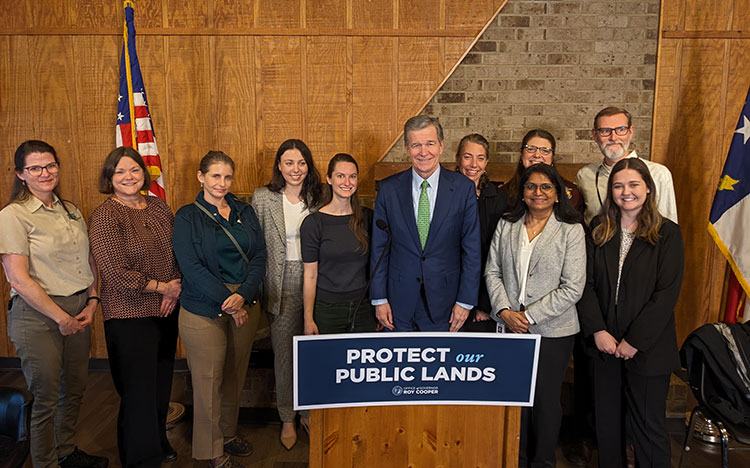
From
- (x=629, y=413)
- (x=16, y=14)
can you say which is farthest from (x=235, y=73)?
(x=629, y=413)

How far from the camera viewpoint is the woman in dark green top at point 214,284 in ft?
8.63

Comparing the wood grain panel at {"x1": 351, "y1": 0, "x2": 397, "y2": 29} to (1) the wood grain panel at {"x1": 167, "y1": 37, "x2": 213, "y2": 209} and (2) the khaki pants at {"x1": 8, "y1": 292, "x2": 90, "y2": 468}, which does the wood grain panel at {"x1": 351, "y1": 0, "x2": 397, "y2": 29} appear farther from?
(2) the khaki pants at {"x1": 8, "y1": 292, "x2": 90, "y2": 468}

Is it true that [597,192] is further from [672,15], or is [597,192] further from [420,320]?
[672,15]

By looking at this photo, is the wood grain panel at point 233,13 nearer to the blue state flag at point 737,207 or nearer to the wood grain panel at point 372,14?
the wood grain panel at point 372,14

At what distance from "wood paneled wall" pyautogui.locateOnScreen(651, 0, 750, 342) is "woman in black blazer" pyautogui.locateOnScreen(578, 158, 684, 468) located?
1703mm

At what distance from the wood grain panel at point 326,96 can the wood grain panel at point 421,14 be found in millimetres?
461

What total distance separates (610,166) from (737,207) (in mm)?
963

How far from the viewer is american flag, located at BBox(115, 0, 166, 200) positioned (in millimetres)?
3594

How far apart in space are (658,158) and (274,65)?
2.92 m

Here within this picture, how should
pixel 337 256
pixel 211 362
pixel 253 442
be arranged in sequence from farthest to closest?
1. pixel 253 442
2. pixel 337 256
3. pixel 211 362

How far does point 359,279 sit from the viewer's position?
2861mm

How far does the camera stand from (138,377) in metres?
2.67

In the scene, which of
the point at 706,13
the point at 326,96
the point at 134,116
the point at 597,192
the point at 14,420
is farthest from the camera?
the point at 326,96

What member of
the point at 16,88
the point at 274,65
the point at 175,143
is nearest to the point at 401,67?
the point at 274,65
